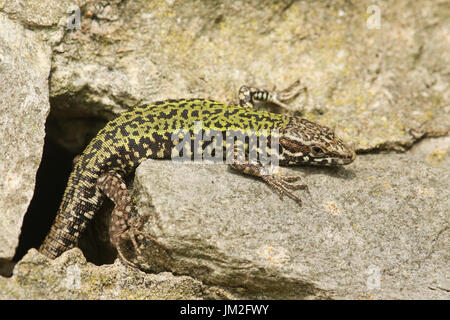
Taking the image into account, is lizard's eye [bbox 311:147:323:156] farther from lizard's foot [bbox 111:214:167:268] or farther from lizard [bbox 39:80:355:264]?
lizard's foot [bbox 111:214:167:268]

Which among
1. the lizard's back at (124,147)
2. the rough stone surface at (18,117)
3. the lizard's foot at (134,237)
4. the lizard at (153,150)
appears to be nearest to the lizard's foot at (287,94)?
the lizard at (153,150)

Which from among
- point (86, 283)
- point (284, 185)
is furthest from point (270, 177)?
point (86, 283)

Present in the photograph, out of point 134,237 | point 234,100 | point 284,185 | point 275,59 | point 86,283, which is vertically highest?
point 275,59

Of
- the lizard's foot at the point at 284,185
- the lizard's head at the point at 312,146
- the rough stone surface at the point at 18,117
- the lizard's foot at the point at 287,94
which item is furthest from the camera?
the lizard's foot at the point at 287,94

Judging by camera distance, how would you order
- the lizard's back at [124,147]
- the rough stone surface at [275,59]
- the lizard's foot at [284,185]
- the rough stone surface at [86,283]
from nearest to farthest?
the rough stone surface at [86,283]
the lizard's foot at [284,185]
the lizard's back at [124,147]
the rough stone surface at [275,59]

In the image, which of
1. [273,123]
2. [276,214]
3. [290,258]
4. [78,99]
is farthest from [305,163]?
[78,99]

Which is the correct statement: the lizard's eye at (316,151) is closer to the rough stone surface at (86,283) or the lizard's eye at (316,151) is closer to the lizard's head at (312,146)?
the lizard's head at (312,146)

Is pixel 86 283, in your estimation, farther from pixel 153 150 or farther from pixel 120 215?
pixel 153 150
